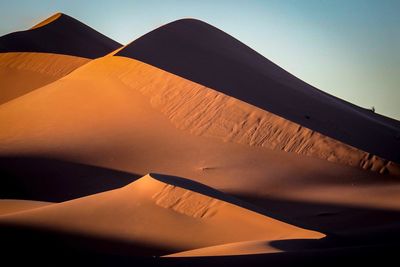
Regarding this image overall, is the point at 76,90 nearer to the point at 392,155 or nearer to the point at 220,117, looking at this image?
the point at 220,117

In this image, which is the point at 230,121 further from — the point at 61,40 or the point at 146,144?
the point at 61,40

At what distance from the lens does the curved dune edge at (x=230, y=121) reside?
73.8 ft

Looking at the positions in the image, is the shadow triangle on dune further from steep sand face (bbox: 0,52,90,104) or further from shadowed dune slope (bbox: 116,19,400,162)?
steep sand face (bbox: 0,52,90,104)

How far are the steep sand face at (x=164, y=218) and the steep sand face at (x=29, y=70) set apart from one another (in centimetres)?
2760

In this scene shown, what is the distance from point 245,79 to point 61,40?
79.6ft

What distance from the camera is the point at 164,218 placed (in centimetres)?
1208

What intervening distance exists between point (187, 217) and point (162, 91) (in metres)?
15.4

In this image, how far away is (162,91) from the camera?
2727 centimetres

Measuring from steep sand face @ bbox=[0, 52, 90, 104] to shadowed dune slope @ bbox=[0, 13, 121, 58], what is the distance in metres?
2.43

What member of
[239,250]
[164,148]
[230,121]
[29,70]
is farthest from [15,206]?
[29,70]

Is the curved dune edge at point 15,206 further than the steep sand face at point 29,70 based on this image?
No

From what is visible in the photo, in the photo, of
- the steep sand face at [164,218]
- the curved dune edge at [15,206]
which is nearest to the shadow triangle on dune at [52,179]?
the curved dune edge at [15,206]

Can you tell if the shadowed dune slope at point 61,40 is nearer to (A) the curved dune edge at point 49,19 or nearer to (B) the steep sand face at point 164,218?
(A) the curved dune edge at point 49,19

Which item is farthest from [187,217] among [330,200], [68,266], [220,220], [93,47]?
[93,47]
